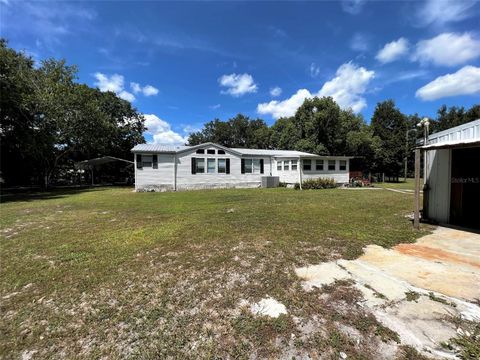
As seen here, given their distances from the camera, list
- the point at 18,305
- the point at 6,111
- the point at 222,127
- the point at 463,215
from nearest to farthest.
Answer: the point at 18,305 < the point at 463,215 < the point at 6,111 < the point at 222,127

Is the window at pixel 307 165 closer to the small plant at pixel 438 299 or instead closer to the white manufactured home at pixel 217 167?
the white manufactured home at pixel 217 167

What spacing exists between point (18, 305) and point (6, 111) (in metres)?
18.9

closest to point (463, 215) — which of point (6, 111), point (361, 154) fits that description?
point (6, 111)

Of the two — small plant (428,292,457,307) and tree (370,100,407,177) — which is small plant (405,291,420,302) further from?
tree (370,100,407,177)

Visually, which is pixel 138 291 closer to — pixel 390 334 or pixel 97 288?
pixel 97 288

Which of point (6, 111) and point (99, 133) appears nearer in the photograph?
point (6, 111)

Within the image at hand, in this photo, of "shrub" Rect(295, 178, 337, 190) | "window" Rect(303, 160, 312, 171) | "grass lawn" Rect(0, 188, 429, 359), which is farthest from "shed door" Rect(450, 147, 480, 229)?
"window" Rect(303, 160, 312, 171)

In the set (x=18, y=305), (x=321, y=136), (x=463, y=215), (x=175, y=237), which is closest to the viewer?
(x=18, y=305)

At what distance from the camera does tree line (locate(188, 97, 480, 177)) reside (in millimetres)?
30500

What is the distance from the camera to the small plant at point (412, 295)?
117 inches

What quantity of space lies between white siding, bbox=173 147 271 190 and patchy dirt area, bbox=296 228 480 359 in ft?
52.7

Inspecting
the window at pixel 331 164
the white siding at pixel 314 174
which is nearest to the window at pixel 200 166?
the white siding at pixel 314 174

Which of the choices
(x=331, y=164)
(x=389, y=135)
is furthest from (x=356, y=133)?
(x=331, y=164)

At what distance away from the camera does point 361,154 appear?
3231 cm
